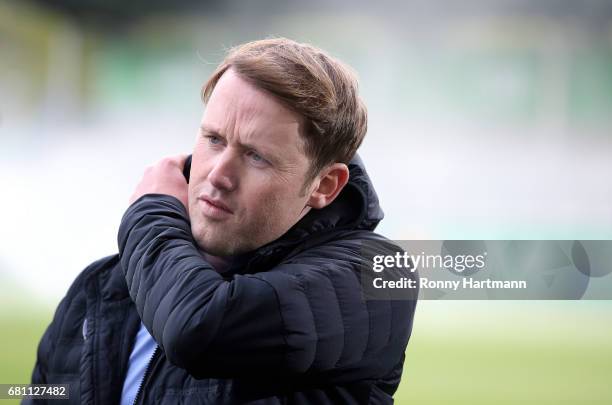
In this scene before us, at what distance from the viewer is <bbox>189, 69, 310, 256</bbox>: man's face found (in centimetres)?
117

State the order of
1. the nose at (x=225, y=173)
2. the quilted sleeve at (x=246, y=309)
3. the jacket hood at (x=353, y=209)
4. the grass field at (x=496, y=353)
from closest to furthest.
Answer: the quilted sleeve at (x=246, y=309) → the nose at (x=225, y=173) → the jacket hood at (x=353, y=209) → the grass field at (x=496, y=353)

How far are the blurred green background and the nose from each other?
667 cm

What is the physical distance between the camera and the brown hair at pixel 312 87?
1.18m

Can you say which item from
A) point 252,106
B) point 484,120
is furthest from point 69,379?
point 484,120

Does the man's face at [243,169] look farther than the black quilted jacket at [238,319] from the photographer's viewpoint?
Yes

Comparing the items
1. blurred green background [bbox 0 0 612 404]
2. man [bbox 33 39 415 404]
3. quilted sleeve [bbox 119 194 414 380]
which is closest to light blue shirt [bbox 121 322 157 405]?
man [bbox 33 39 415 404]

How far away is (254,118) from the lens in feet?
3.82

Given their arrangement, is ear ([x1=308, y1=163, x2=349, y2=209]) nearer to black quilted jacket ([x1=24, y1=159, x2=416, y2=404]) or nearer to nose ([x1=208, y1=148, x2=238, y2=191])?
black quilted jacket ([x1=24, y1=159, x2=416, y2=404])

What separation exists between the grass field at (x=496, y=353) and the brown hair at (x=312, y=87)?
15.5 feet

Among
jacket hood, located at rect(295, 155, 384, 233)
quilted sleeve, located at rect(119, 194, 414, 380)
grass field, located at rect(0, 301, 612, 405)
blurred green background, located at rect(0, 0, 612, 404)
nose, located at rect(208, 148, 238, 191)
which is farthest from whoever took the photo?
blurred green background, located at rect(0, 0, 612, 404)

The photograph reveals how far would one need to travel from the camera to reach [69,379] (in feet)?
4.02

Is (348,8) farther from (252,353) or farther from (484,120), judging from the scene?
(252,353)

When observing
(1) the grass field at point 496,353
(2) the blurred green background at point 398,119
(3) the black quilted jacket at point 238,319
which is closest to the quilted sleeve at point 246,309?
(3) the black quilted jacket at point 238,319

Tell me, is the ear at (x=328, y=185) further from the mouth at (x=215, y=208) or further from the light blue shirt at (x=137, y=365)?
the light blue shirt at (x=137, y=365)
